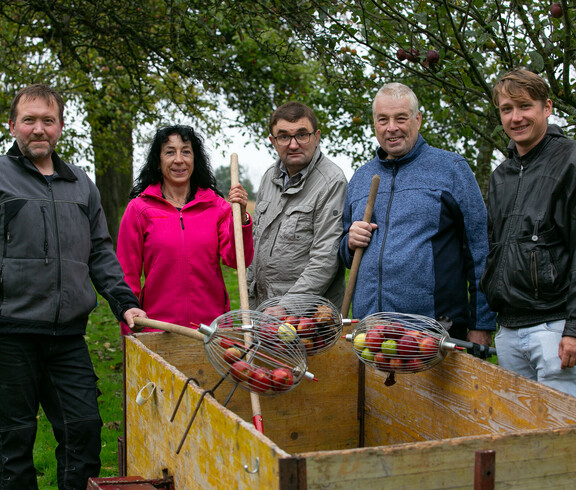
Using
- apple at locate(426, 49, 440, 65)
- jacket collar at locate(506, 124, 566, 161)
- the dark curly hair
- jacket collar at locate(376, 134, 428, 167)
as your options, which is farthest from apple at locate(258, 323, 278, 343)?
apple at locate(426, 49, 440, 65)

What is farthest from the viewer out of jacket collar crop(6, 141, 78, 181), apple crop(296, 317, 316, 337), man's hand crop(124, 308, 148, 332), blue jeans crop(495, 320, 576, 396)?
man's hand crop(124, 308, 148, 332)

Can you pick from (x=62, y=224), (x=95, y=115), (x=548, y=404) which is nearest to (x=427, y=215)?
(x=548, y=404)

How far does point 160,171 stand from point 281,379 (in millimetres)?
1893

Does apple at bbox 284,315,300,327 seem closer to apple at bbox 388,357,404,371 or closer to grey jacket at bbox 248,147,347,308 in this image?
apple at bbox 388,357,404,371

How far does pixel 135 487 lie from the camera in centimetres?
271

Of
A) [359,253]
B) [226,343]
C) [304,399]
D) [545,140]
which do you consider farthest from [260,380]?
[545,140]

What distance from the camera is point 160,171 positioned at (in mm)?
4145

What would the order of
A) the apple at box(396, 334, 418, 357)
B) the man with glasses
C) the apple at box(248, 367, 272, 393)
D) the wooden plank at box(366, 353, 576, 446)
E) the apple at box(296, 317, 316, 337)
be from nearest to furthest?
the wooden plank at box(366, 353, 576, 446) < the apple at box(248, 367, 272, 393) < the apple at box(396, 334, 418, 357) < the apple at box(296, 317, 316, 337) < the man with glasses

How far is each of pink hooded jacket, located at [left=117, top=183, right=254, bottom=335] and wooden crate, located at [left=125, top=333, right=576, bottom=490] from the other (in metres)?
0.46

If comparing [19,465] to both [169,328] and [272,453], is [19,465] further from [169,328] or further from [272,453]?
[272,453]

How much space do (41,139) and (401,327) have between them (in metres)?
1.90

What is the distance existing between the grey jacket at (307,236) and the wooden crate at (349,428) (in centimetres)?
44

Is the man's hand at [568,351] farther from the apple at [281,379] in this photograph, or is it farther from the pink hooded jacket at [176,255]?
the pink hooded jacket at [176,255]

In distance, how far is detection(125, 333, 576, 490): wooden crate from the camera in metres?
1.89
